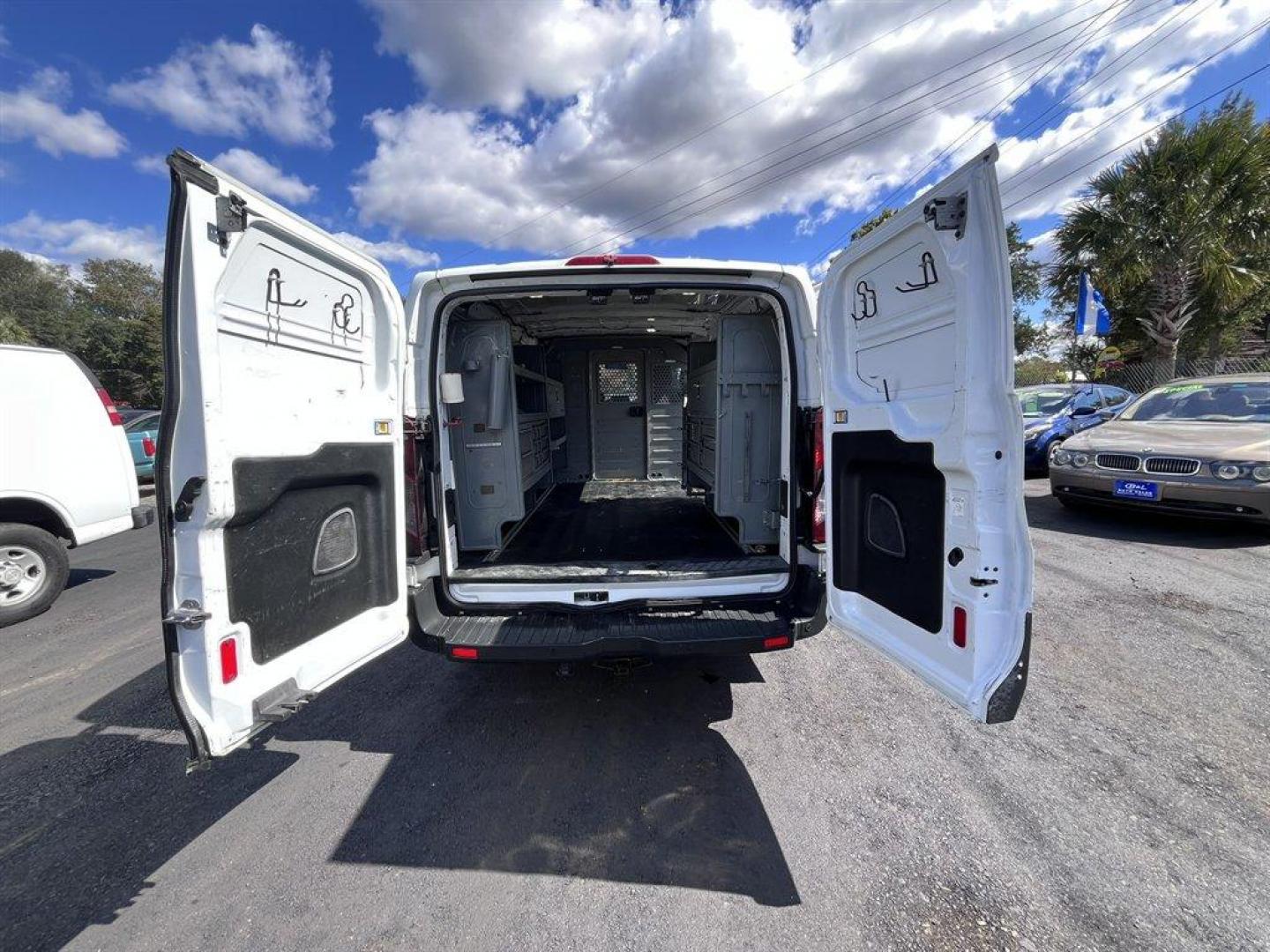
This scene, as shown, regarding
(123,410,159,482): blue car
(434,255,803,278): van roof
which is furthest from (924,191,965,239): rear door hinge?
(123,410,159,482): blue car

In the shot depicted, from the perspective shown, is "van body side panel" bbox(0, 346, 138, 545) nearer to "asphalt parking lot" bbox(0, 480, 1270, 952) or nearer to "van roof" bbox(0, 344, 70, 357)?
"van roof" bbox(0, 344, 70, 357)

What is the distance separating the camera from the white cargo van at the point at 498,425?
1636 millimetres

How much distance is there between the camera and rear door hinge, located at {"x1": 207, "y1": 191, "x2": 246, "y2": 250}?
1596 millimetres

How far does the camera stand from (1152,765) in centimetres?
241

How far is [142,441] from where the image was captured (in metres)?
8.89

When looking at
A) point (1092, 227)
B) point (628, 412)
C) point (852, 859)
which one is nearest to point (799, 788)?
point (852, 859)

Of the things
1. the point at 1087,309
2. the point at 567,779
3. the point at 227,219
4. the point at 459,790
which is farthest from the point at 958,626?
the point at 1087,309

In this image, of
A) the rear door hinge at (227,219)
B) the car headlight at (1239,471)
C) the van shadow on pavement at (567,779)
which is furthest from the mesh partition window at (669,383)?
the rear door hinge at (227,219)

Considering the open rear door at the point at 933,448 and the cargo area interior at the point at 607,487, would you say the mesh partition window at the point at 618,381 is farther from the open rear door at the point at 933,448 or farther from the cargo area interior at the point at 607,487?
the open rear door at the point at 933,448

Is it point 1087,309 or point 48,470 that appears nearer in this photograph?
point 48,470

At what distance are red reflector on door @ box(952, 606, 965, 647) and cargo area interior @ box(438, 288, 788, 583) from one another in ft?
3.20

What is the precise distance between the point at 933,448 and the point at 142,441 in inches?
457

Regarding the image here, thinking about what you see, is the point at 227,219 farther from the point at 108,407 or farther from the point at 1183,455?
the point at 1183,455

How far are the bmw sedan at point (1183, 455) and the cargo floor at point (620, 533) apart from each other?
4.38 meters
